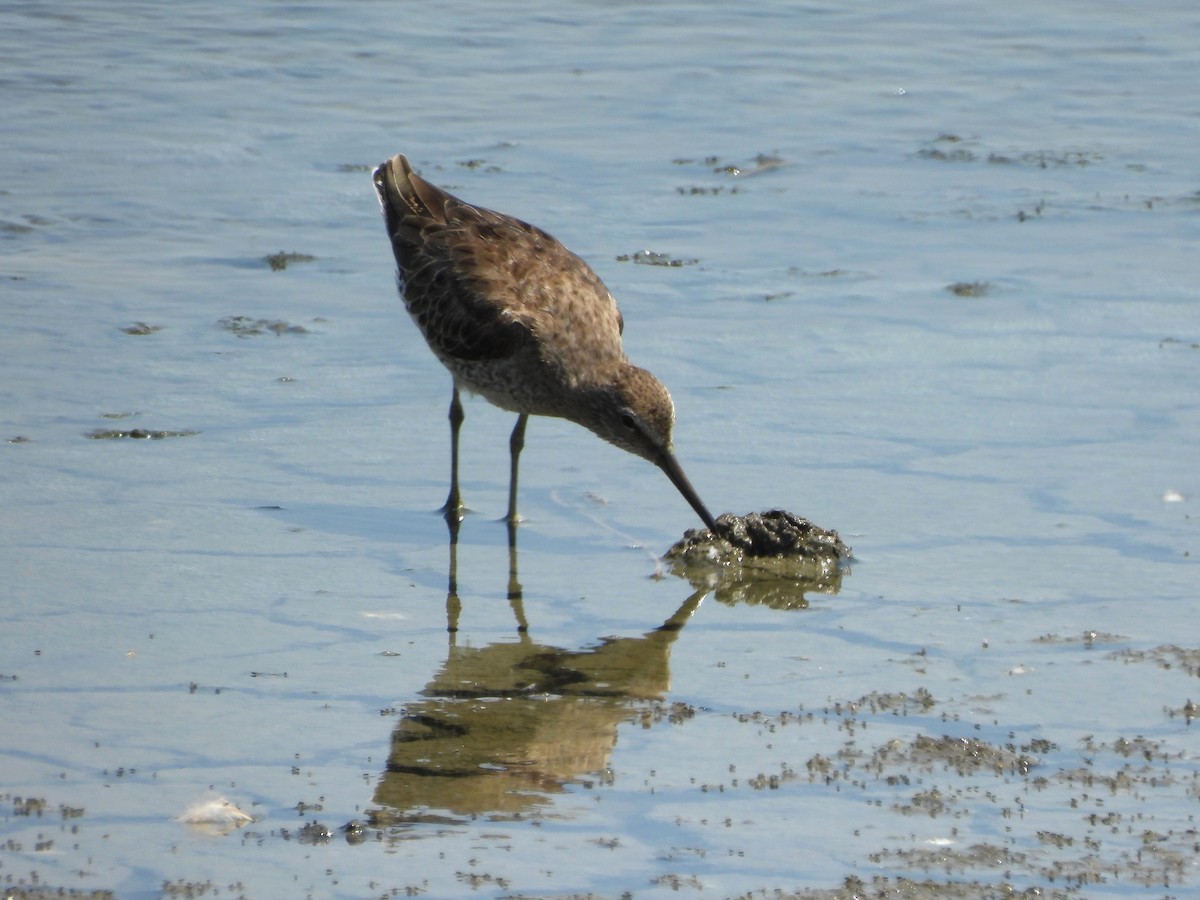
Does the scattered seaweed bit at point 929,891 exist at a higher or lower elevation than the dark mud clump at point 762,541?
lower

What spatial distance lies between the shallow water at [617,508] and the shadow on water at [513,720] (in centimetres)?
2

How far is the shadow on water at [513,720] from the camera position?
5332 millimetres

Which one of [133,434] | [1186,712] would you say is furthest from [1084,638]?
[133,434]

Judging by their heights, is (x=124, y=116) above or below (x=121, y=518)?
above

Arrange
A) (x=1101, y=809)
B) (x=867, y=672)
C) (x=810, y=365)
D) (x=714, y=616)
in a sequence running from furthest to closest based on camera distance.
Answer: (x=810, y=365)
(x=714, y=616)
(x=867, y=672)
(x=1101, y=809)

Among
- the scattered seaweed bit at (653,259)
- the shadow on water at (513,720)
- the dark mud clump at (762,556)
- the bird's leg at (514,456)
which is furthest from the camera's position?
the scattered seaweed bit at (653,259)

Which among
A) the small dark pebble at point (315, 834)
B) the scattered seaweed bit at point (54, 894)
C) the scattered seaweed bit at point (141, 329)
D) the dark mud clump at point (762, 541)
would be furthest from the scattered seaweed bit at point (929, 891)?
the scattered seaweed bit at point (141, 329)

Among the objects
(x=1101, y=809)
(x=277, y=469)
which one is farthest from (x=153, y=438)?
(x=1101, y=809)

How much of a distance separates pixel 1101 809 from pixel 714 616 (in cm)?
198

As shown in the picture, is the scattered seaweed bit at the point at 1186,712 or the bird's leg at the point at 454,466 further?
the bird's leg at the point at 454,466

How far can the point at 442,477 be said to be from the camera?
851cm

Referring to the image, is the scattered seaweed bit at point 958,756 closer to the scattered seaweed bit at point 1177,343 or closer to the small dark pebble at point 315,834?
the small dark pebble at point 315,834

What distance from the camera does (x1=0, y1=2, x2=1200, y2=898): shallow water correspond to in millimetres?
5191

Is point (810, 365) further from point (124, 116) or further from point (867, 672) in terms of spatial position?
point (124, 116)
